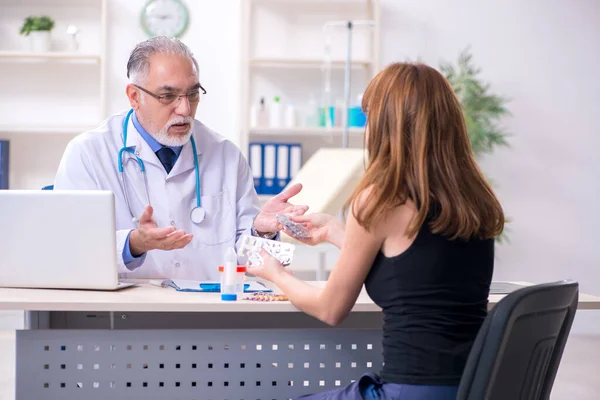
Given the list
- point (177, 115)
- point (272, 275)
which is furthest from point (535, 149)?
point (272, 275)

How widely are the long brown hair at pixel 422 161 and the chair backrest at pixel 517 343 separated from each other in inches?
7.7

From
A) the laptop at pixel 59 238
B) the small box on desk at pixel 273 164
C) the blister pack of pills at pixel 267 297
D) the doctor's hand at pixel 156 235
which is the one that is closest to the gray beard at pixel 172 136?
the doctor's hand at pixel 156 235

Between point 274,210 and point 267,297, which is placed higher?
point 274,210

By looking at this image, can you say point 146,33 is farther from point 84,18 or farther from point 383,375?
point 383,375

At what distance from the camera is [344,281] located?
1.67 meters

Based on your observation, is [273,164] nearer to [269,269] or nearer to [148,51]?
[148,51]

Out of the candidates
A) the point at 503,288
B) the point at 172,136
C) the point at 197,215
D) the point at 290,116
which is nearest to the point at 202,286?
the point at 197,215

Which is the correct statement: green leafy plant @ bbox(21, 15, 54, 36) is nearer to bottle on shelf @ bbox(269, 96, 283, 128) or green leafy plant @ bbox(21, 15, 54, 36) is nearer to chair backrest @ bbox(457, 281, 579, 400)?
bottle on shelf @ bbox(269, 96, 283, 128)

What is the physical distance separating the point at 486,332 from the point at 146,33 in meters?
4.02

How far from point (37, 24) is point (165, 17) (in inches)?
29.7

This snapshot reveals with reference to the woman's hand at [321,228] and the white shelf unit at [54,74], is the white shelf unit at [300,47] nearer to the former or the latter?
the white shelf unit at [54,74]

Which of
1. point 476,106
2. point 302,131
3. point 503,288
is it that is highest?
point 476,106

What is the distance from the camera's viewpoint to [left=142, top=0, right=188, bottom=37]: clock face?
16.5ft

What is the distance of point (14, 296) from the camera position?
73.3 inches
